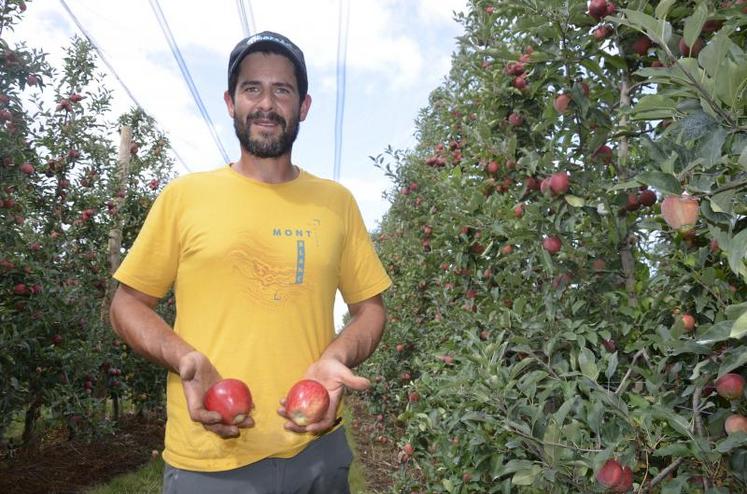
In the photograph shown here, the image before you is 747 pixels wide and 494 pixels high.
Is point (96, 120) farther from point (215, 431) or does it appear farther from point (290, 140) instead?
point (215, 431)

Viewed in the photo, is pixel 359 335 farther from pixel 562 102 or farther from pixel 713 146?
pixel 562 102

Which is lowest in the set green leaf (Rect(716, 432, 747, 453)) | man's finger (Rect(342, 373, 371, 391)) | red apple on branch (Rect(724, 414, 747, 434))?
green leaf (Rect(716, 432, 747, 453))

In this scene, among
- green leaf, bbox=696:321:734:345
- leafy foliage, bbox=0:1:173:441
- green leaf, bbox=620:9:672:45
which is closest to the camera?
green leaf, bbox=620:9:672:45

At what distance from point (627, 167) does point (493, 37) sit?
5.74 ft

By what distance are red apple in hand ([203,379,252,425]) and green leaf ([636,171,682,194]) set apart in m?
1.11

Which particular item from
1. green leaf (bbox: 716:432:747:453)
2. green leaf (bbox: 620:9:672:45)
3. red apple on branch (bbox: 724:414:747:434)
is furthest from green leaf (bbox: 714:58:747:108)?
red apple on branch (bbox: 724:414:747:434)

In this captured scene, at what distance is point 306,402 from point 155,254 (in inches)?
25.1

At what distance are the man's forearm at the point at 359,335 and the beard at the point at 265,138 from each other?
23.6 inches

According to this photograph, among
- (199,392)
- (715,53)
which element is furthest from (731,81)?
(199,392)

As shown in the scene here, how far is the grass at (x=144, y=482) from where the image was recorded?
6.19 metres

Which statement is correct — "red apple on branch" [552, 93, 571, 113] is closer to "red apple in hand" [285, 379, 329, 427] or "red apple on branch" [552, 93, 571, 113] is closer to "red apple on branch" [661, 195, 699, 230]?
"red apple on branch" [661, 195, 699, 230]

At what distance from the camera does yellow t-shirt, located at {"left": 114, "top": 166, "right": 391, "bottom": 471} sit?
1726 millimetres

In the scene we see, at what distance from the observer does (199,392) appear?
154 centimetres

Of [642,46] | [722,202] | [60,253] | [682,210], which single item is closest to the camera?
[722,202]
